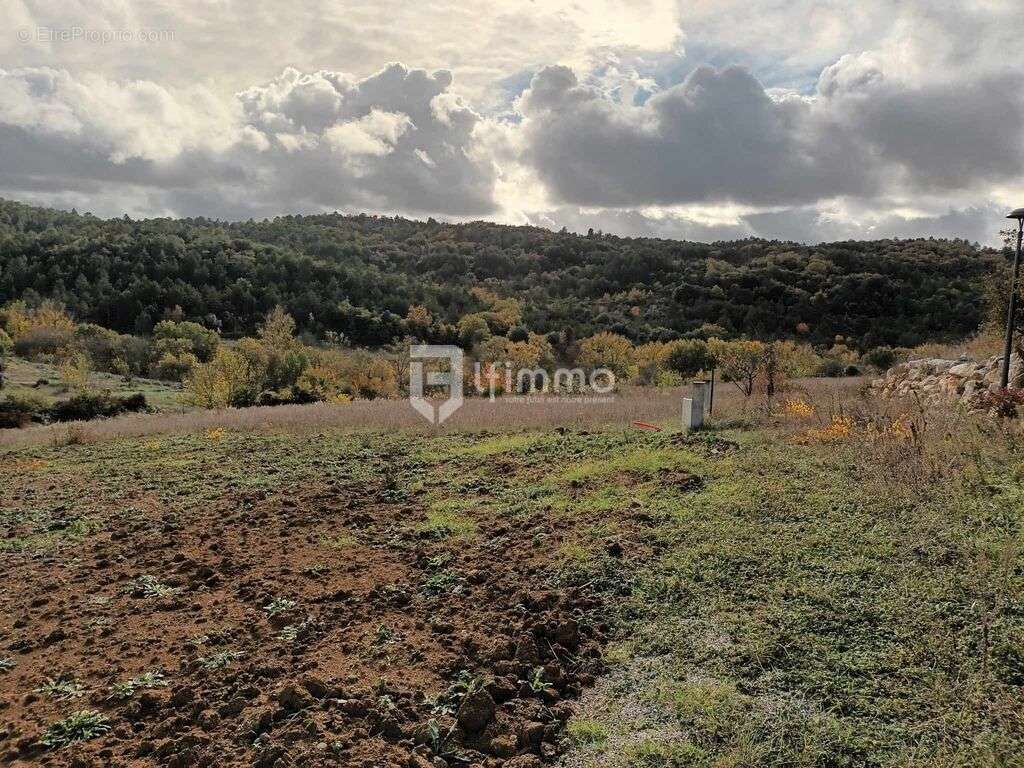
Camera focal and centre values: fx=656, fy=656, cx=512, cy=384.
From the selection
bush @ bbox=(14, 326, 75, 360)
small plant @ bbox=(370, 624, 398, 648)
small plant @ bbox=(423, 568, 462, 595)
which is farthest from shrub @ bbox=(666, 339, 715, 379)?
bush @ bbox=(14, 326, 75, 360)

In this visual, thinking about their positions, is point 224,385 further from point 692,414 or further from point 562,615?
point 562,615

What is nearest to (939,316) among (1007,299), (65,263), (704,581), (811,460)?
(1007,299)

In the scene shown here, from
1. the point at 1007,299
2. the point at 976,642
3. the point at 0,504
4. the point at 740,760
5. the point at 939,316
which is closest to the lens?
the point at 740,760

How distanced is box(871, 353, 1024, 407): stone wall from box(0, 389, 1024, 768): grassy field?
2629 millimetres

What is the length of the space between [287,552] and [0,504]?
18.5 feet

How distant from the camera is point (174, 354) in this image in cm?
4672

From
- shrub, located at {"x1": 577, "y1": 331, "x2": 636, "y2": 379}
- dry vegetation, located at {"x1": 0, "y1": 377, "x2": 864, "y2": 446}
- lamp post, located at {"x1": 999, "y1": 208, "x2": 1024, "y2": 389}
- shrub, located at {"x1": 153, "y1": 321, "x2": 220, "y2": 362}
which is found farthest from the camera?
shrub, located at {"x1": 153, "y1": 321, "x2": 220, "y2": 362}

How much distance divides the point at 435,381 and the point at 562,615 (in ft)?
85.4

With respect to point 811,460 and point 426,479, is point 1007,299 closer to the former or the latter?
point 811,460

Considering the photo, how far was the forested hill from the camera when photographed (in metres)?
51.7

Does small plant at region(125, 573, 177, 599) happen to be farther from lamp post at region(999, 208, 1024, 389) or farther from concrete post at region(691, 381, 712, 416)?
lamp post at region(999, 208, 1024, 389)

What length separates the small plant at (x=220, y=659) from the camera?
434 cm

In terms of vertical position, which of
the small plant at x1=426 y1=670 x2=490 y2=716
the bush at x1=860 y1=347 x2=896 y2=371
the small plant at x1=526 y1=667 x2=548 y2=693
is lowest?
the small plant at x1=426 y1=670 x2=490 y2=716

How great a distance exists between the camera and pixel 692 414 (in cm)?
1086
